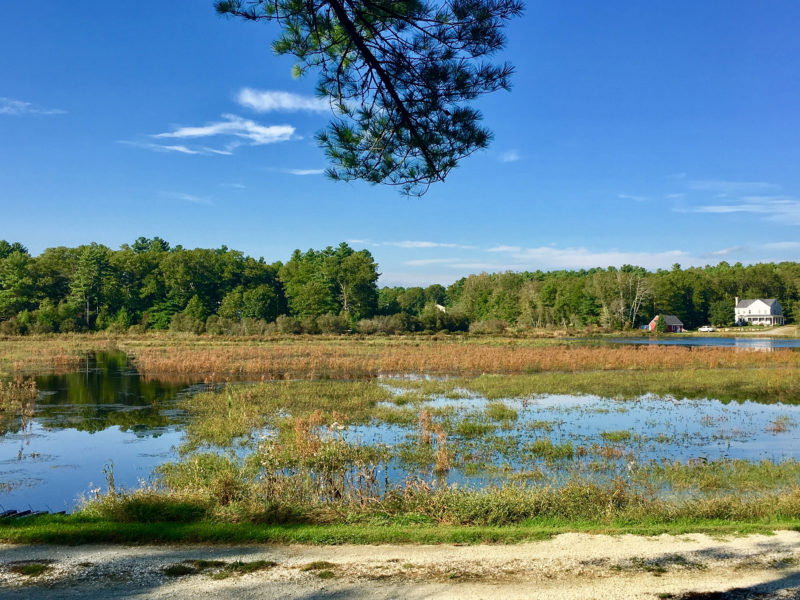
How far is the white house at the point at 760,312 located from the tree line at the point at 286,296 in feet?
11.7

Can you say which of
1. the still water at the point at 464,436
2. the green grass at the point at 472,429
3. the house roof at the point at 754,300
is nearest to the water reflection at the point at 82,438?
the still water at the point at 464,436

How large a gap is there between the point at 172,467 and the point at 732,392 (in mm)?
22038

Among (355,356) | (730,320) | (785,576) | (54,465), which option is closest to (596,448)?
(785,576)

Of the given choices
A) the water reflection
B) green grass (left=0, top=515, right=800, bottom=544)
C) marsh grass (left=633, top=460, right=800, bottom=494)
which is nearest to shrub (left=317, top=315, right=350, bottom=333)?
the water reflection

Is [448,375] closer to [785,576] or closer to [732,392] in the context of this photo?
[732,392]

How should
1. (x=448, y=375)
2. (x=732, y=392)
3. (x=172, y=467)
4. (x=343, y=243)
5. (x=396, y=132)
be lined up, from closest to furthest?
(x=396, y=132), (x=172, y=467), (x=732, y=392), (x=448, y=375), (x=343, y=243)

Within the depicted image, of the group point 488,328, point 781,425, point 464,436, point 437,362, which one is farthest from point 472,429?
point 488,328

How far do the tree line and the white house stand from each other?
3.58m

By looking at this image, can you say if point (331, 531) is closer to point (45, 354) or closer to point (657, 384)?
point (657, 384)

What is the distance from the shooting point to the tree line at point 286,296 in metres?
66.2

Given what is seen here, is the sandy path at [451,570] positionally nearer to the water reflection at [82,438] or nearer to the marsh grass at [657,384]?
the water reflection at [82,438]

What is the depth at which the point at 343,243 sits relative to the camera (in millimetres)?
89375


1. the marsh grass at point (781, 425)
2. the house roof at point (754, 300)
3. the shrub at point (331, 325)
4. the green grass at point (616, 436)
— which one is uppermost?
the house roof at point (754, 300)

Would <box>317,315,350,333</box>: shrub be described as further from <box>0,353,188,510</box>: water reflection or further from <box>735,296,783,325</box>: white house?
<box>735,296,783,325</box>: white house
